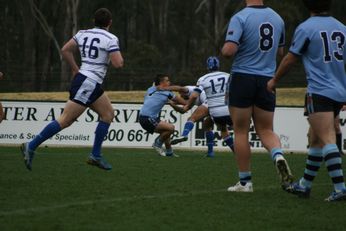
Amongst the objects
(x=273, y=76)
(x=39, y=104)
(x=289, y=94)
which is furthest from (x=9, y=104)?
(x=273, y=76)

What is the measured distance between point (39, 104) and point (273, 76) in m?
14.9

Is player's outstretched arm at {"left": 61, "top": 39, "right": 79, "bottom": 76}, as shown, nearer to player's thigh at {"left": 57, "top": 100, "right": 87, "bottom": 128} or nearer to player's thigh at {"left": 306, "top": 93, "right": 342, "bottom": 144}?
player's thigh at {"left": 57, "top": 100, "right": 87, "bottom": 128}

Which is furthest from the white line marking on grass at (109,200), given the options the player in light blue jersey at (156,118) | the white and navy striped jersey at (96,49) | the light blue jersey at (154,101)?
the light blue jersey at (154,101)

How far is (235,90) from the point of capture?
8.40m

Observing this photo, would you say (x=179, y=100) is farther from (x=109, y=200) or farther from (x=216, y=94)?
(x=109, y=200)

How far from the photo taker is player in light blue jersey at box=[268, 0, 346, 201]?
772 centimetres

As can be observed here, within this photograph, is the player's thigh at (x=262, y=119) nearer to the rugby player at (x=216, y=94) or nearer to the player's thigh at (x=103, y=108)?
the player's thigh at (x=103, y=108)

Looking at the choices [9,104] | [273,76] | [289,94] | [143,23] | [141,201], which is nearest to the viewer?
[141,201]

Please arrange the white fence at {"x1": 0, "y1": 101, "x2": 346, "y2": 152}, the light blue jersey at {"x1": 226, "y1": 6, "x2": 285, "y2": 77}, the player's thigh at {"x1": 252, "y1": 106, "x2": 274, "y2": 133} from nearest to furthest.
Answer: the light blue jersey at {"x1": 226, "y1": 6, "x2": 285, "y2": 77} < the player's thigh at {"x1": 252, "y1": 106, "x2": 274, "y2": 133} < the white fence at {"x1": 0, "y1": 101, "x2": 346, "y2": 152}

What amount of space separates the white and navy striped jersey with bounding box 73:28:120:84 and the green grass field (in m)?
1.30

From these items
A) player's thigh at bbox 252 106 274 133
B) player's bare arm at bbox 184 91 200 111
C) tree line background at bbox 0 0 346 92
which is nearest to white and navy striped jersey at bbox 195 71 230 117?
player's bare arm at bbox 184 91 200 111

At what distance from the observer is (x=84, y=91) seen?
1057 centimetres

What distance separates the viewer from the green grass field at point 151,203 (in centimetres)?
639

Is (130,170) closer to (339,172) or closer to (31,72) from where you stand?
(339,172)
